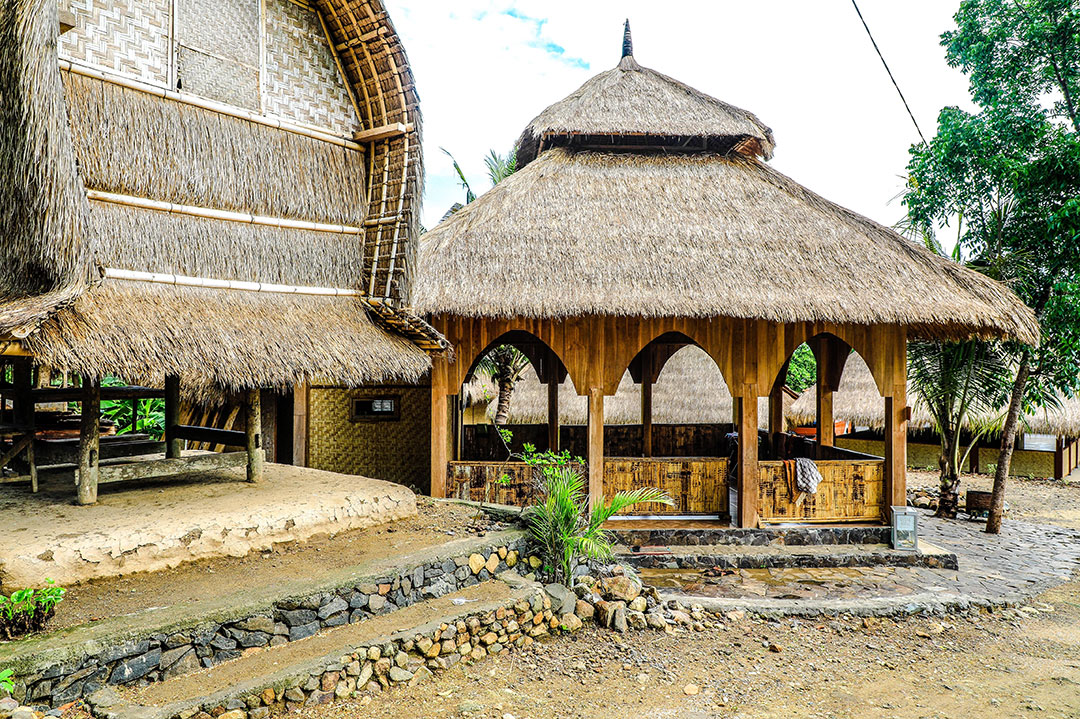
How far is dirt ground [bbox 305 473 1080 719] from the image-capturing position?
14.7 feet

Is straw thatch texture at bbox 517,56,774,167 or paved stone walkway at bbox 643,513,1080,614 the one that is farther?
straw thatch texture at bbox 517,56,774,167

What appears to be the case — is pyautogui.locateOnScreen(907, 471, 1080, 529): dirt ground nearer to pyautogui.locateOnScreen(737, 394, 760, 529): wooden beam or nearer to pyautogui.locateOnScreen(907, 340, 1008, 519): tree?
pyautogui.locateOnScreen(907, 340, 1008, 519): tree

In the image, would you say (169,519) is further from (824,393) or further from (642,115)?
(824,393)

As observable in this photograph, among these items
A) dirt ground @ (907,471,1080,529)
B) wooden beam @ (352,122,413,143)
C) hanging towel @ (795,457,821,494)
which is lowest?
dirt ground @ (907,471,1080,529)

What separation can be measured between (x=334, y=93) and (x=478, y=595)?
4772mm

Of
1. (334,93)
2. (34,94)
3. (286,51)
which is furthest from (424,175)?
(34,94)

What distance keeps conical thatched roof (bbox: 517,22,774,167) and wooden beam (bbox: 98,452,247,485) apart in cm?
605

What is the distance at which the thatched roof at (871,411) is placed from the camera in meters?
14.2

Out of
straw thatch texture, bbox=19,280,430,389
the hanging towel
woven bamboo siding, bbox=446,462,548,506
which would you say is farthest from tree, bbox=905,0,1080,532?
straw thatch texture, bbox=19,280,430,389

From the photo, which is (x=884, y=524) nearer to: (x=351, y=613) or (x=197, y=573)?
(x=351, y=613)

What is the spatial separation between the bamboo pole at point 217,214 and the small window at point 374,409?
147 inches

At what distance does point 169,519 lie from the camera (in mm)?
5055

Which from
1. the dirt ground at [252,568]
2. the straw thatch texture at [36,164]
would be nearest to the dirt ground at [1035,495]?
the dirt ground at [252,568]

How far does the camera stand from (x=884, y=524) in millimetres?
8484
